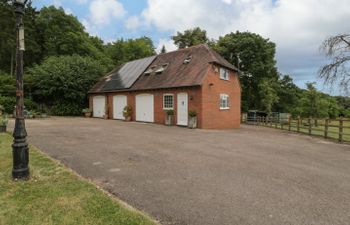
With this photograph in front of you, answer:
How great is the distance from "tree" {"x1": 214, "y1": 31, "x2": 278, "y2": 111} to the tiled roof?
12.4 m

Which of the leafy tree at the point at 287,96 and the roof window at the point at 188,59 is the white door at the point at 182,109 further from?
the leafy tree at the point at 287,96

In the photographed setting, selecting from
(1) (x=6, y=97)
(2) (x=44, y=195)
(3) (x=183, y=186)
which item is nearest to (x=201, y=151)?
(3) (x=183, y=186)

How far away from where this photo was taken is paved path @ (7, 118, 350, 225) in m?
3.82

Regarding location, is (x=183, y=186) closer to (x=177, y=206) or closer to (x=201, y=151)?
(x=177, y=206)

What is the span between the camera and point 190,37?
38.5m

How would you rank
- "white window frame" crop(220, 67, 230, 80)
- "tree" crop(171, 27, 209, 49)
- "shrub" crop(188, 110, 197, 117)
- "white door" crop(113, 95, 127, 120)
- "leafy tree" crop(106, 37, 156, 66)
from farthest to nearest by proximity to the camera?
"leafy tree" crop(106, 37, 156, 66), "tree" crop(171, 27, 209, 49), "white door" crop(113, 95, 127, 120), "white window frame" crop(220, 67, 230, 80), "shrub" crop(188, 110, 197, 117)

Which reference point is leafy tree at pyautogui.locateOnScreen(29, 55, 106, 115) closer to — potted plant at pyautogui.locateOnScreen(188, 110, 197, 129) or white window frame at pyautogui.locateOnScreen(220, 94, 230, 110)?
potted plant at pyautogui.locateOnScreen(188, 110, 197, 129)

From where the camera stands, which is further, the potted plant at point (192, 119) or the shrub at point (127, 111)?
the shrub at point (127, 111)

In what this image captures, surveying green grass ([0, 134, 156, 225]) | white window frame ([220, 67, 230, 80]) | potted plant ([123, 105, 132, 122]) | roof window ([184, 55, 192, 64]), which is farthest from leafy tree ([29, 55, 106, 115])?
green grass ([0, 134, 156, 225])

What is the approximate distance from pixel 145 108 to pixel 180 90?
3941 mm

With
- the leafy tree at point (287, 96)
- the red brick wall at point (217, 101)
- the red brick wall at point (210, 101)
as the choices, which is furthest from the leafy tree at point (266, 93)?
the red brick wall at point (217, 101)

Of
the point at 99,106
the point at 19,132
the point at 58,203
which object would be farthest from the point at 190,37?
the point at 58,203

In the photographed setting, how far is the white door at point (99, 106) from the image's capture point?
24703 mm

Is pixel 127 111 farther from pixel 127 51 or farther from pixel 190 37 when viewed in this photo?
pixel 127 51
